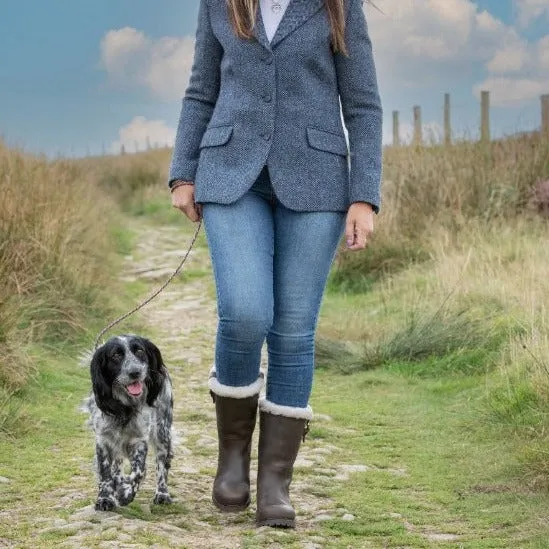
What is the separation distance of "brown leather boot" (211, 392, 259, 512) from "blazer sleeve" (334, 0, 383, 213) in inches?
34.3

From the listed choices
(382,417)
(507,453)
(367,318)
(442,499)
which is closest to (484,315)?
(367,318)

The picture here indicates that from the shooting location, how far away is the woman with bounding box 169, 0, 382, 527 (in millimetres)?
3582

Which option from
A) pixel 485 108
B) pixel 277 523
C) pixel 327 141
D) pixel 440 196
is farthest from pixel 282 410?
pixel 485 108

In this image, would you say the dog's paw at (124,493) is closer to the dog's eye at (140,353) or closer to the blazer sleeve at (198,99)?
the dog's eye at (140,353)

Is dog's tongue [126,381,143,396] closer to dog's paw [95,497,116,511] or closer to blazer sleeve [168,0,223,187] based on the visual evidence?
dog's paw [95,497,116,511]

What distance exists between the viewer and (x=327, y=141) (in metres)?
3.67

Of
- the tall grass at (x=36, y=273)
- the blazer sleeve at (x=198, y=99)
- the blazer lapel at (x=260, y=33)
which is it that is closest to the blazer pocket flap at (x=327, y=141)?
the blazer lapel at (x=260, y=33)

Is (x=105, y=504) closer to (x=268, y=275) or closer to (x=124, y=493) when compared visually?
(x=124, y=493)

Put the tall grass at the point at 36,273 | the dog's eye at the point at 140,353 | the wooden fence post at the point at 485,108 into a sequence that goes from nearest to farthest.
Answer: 1. the dog's eye at the point at 140,353
2. the tall grass at the point at 36,273
3. the wooden fence post at the point at 485,108

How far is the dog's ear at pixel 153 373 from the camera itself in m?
4.06

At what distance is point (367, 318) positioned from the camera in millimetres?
8812

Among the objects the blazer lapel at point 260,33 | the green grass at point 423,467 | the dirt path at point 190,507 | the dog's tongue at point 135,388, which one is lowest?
the green grass at point 423,467

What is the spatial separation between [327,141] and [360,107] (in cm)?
20

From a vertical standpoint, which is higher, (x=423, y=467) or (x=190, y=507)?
(x=190, y=507)
